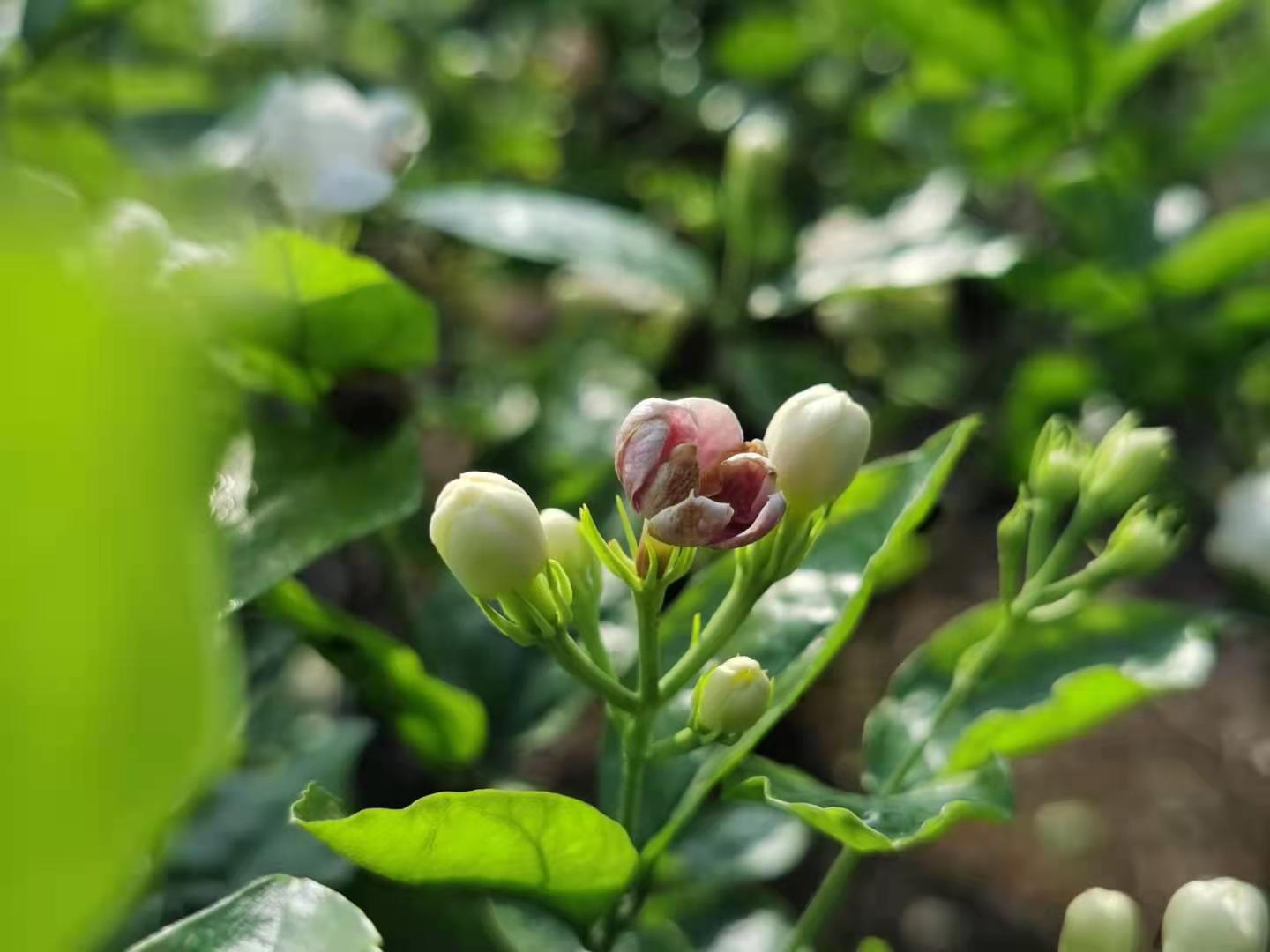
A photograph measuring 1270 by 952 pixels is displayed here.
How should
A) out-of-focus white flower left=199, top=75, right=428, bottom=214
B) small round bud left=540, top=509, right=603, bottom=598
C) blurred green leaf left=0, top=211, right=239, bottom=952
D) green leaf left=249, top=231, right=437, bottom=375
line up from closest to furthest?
1. blurred green leaf left=0, top=211, right=239, bottom=952
2. small round bud left=540, top=509, right=603, bottom=598
3. green leaf left=249, top=231, right=437, bottom=375
4. out-of-focus white flower left=199, top=75, right=428, bottom=214

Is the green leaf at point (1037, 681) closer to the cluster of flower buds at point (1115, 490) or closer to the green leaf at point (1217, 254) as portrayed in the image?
the cluster of flower buds at point (1115, 490)

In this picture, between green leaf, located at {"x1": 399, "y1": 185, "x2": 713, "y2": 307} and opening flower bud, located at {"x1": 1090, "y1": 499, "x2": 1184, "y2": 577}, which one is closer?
opening flower bud, located at {"x1": 1090, "y1": 499, "x2": 1184, "y2": 577}

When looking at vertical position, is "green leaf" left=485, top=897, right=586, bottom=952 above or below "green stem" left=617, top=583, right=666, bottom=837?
below

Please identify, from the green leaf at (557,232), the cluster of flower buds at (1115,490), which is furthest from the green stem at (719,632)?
the green leaf at (557,232)

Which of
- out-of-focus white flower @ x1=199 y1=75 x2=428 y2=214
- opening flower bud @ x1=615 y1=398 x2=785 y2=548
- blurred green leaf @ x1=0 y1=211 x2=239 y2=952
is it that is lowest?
out-of-focus white flower @ x1=199 y1=75 x2=428 y2=214

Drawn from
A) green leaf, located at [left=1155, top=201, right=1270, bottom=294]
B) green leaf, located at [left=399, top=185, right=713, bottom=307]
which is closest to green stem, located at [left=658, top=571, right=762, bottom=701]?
green leaf, located at [left=399, top=185, right=713, bottom=307]

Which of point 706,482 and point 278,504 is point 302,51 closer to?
point 278,504

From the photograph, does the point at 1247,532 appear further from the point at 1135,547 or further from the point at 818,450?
the point at 818,450

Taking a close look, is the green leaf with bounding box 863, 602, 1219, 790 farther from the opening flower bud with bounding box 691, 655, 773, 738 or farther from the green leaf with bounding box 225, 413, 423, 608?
the green leaf with bounding box 225, 413, 423, 608
